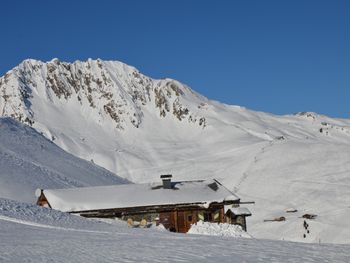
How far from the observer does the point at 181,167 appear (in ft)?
392

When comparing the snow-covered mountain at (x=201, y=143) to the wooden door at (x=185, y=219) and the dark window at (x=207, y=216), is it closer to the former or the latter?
the dark window at (x=207, y=216)

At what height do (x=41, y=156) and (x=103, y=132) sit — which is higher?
(x=103, y=132)

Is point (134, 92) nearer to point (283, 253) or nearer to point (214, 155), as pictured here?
point (214, 155)

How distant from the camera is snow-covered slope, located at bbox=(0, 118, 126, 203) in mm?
48219

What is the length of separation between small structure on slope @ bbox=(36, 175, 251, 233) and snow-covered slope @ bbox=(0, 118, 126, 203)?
1003cm

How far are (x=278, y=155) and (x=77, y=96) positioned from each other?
353 feet

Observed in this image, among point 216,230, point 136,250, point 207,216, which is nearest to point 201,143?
point 207,216

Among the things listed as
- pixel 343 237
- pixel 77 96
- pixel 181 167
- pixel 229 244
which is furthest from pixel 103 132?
pixel 229 244

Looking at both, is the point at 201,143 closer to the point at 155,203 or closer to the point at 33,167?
the point at 33,167

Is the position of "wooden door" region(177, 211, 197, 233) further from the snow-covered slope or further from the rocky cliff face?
the rocky cliff face

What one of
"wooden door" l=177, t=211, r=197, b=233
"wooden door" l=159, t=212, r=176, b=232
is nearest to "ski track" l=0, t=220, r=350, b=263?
"wooden door" l=159, t=212, r=176, b=232

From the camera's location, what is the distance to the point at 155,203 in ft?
115

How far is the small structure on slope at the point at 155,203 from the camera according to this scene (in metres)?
34.8

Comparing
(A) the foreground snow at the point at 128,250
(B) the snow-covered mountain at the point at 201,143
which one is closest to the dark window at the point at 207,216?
(B) the snow-covered mountain at the point at 201,143
